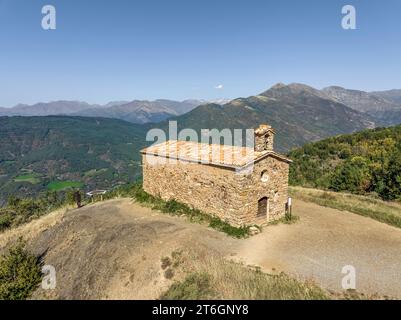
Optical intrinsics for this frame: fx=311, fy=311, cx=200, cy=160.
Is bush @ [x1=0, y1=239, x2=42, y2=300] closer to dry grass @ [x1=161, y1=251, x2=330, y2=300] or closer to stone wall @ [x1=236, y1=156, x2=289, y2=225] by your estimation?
dry grass @ [x1=161, y1=251, x2=330, y2=300]

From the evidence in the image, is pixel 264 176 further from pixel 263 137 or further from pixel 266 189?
pixel 263 137

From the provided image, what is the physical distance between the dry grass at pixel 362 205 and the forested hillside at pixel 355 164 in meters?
6.24

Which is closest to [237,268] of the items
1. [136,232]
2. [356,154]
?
[136,232]

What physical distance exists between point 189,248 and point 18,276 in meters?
9.50

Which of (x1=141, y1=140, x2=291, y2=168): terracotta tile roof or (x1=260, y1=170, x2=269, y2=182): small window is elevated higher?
(x1=141, y1=140, x2=291, y2=168): terracotta tile roof

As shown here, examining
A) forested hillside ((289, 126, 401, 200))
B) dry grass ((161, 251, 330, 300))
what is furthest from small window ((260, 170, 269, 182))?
forested hillside ((289, 126, 401, 200))

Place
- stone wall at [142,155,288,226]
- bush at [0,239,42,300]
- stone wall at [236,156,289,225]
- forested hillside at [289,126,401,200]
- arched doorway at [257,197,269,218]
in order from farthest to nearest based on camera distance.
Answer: forested hillside at [289,126,401,200]
arched doorway at [257,197,269,218]
stone wall at [236,156,289,225]
stone wall at [142,155,288,226]
bush at [0,239,42,300]

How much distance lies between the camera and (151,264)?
1580 centimetres

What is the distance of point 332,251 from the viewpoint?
16641mm

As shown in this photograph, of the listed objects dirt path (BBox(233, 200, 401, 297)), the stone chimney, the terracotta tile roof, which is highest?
the stone chimney

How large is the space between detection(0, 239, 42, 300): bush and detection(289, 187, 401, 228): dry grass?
2241 cm

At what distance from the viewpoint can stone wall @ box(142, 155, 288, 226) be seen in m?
19.3

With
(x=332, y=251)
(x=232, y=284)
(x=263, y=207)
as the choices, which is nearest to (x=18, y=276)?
(x=232, y=284)

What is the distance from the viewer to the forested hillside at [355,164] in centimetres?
3631
